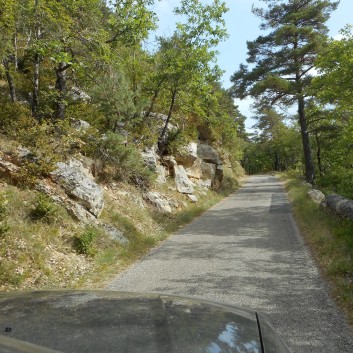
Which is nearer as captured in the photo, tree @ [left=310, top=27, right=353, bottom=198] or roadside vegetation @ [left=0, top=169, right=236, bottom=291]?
roadside vegetation @ [left=0, top=169, right=236, bottom=291]

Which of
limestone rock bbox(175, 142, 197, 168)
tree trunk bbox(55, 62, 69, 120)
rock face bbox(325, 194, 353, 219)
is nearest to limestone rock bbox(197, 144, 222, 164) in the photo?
limestone rock bbox(175, 142, 197, 168)

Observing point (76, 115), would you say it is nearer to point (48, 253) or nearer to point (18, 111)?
point (18, 111)

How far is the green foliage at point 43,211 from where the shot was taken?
801cm

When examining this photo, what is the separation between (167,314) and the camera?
235 cm

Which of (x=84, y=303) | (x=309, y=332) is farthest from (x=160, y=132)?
(x=84, y=303)

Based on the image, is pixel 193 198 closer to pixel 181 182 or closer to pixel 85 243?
pixel 181 182

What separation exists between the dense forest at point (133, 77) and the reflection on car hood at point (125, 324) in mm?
6937

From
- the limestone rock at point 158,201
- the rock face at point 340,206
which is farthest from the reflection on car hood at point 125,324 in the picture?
the limestone rock at point 158,201

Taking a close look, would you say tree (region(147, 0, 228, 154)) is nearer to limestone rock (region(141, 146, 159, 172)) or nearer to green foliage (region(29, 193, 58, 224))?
limestone rock (region(141, 146, 159, 172))

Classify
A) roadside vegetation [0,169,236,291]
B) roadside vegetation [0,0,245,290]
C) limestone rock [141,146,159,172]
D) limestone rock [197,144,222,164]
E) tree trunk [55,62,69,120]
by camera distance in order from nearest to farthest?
roadside vegetation [0,169,236,291], roadside vegetation [0,0,245,290], tree trunk [55,62,69,120], limestone rock [141,146,159,172], limestone rock [197,144,222,164]

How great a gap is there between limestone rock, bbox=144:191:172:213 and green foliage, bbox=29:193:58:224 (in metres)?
5.97

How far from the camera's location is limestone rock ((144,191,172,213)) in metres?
14.0

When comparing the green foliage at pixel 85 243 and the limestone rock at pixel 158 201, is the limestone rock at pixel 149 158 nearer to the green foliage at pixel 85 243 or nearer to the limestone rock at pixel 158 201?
the limestone rock at pixel 158 201

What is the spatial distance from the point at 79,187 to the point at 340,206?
803cm
